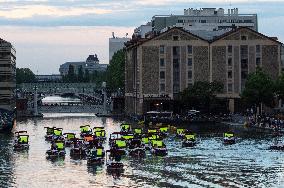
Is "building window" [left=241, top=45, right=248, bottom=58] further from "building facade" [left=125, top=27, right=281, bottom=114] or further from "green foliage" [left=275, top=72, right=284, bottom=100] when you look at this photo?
"green foliage" [left=275, top=72, right=284, bottom=100]

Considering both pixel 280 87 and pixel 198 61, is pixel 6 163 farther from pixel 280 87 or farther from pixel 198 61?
pixel 198 61

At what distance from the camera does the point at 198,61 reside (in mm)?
156625

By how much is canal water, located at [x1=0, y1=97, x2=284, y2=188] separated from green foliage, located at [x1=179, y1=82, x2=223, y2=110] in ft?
161

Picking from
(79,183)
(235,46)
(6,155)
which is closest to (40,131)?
(6,155)

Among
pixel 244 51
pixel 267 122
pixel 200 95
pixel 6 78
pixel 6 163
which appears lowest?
pixel 6 163

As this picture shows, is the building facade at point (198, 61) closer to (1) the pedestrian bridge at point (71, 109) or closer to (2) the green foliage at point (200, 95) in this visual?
(2) the green foliage at point (200, 95)

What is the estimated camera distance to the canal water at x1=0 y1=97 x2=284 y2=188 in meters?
63.8

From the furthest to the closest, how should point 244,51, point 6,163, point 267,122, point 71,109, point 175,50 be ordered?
point 71,109 → point 175,50 → point 244,51 → point 267,122 → point 6,163

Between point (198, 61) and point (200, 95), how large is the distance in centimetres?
1281

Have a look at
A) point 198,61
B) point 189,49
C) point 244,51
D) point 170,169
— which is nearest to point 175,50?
point 189,49

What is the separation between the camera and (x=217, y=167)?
7212 centimetres

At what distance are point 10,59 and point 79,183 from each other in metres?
106

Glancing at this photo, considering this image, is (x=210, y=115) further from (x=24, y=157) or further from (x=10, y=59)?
(x=24, y=157)

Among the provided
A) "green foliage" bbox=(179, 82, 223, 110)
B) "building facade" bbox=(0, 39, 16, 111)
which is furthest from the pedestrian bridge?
"green foliage" bbox=(179, 82, 223, 110)
